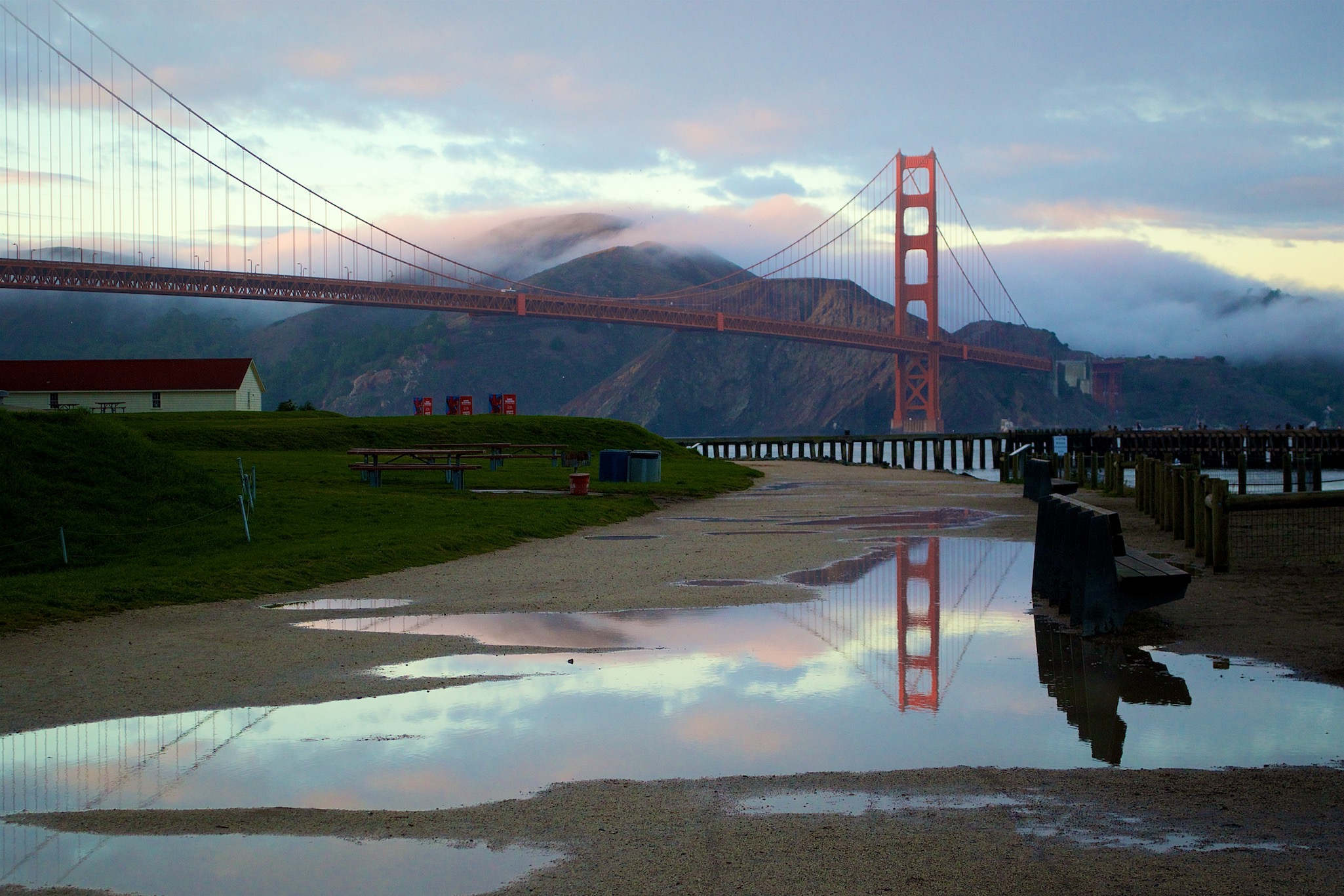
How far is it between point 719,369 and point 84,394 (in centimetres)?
10700

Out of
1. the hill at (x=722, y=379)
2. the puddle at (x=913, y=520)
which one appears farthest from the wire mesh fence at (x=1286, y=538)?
the hill at (x=722, y=379)

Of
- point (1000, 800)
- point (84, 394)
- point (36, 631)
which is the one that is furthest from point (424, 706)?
point (84, 394)

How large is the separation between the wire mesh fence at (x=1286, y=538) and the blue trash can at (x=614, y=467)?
42.4ft

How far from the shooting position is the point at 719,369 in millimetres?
154625

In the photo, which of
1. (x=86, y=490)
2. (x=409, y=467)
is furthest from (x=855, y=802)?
(x=409, y=467)

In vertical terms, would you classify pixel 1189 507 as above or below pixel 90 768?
above

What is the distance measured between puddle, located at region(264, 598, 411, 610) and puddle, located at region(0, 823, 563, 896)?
19.9 ft

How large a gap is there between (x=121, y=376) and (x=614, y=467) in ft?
115

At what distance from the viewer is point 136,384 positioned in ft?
175

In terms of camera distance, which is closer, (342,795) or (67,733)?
(342,795)

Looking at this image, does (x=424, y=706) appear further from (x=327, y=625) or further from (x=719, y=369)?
(x=719, y=369)

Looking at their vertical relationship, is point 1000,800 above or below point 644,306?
below

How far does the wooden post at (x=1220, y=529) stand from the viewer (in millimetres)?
12586

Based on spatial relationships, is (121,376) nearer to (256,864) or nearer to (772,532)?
(772,532)
